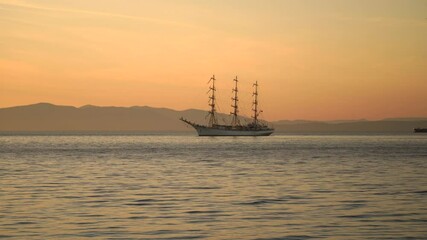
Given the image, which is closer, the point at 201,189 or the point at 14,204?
the point at 14,204

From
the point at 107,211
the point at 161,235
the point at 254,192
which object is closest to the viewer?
the point at 161,235

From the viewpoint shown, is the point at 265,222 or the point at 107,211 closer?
the point at 265,222

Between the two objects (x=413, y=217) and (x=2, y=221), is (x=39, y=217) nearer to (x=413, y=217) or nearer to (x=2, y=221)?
(x=2, y=221)

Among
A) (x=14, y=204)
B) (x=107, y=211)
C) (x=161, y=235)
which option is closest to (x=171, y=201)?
(x=107, y=211)

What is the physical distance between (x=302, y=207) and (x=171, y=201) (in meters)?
6.04

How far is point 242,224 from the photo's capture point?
23234 millimetres

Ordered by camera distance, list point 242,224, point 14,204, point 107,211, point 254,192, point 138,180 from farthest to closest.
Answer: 1. point 138,180
2. point 254,192
3. point 14,204
4. point 107,211
5. point 242,224

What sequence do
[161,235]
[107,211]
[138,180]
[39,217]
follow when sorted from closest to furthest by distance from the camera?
[161,235], [39,217], [107,211], [138,180]

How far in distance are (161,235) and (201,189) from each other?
15.1 metres

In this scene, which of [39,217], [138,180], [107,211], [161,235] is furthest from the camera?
[138,180]

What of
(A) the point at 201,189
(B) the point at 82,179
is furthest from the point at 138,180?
(A) the point at 201,189

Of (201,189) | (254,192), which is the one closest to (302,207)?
(254,192)

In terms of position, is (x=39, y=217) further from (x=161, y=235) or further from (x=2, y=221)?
(x=161, y=235)

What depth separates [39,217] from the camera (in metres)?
24.9
